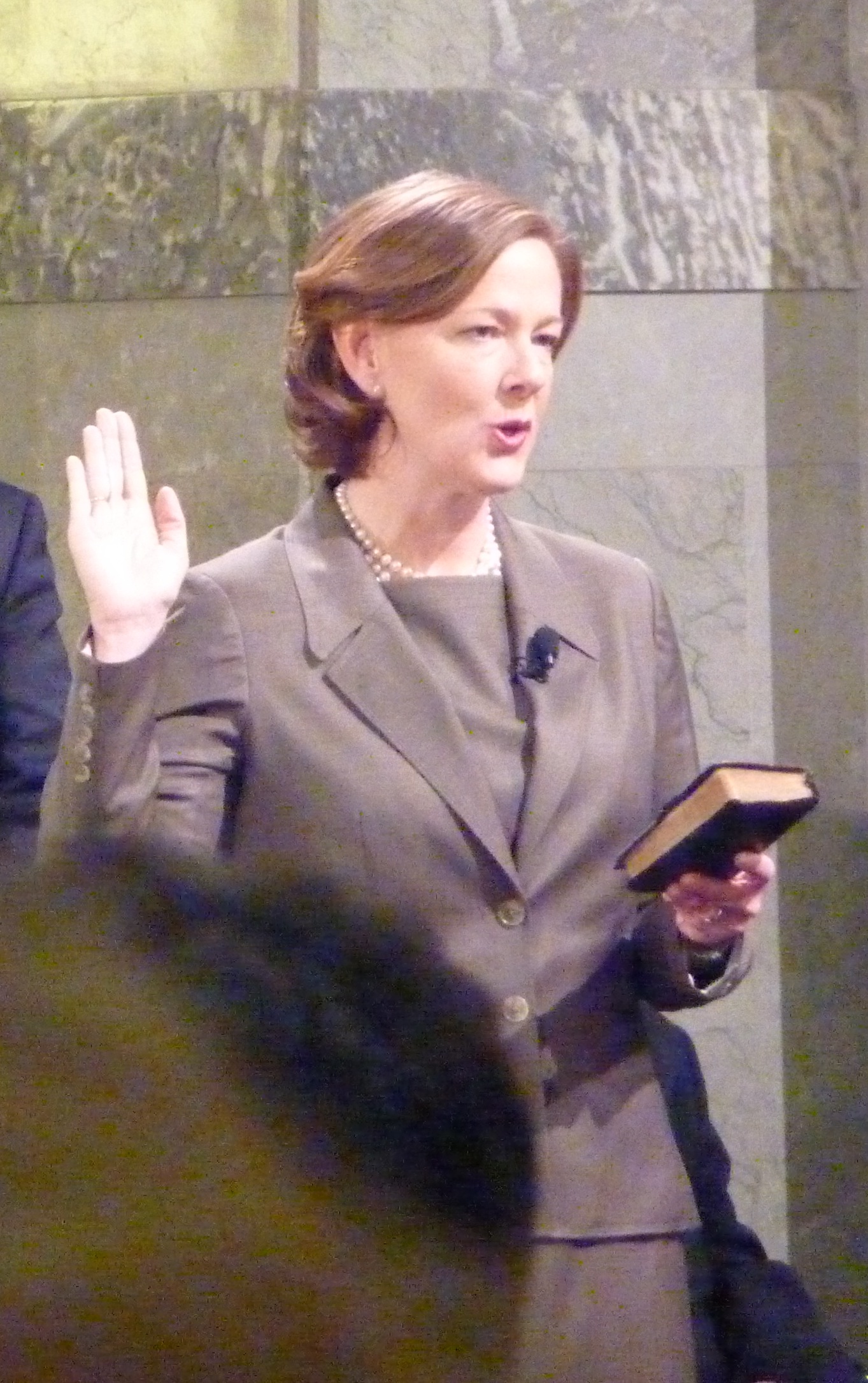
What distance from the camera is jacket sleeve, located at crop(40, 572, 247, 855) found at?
956 mm

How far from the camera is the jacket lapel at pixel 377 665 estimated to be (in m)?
1.23

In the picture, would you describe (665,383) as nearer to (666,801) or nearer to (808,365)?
(808,365)

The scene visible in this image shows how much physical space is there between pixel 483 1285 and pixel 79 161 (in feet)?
9.26

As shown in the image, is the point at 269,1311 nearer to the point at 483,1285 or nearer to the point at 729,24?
the point at 483,1285

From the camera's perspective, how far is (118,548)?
112cm

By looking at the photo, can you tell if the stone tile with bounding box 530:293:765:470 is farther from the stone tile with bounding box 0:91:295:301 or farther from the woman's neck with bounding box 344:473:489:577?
the woman's neck with bounding box 344:473:489:577

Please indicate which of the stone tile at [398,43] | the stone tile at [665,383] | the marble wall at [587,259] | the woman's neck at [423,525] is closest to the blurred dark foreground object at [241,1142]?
the woman's neck at [423,525]

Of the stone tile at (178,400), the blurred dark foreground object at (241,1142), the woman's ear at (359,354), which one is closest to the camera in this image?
the blurred dark foreground object at (241,1142)

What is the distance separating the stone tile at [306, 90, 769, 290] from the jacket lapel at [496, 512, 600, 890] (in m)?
1.60

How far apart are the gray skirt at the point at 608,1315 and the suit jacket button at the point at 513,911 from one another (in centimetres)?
21

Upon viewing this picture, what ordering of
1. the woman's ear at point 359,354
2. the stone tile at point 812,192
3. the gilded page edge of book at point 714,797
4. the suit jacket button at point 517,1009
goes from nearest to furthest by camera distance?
the suit jacket button at point 517,1009 < the gilded page edge of book at point 714,797 < the woman's ear at point 359,354 < the stone tile at point 812,192

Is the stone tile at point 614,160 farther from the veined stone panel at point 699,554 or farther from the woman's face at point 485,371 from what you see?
the woman's face at point 485,371

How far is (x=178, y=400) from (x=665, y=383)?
807 mm

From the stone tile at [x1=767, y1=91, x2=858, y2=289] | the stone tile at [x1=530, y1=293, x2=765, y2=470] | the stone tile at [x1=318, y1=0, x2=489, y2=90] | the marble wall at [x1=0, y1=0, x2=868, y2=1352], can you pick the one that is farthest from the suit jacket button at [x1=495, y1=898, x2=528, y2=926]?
the stone tile at [x1=318, y1=0, x2=489, y2=90]
